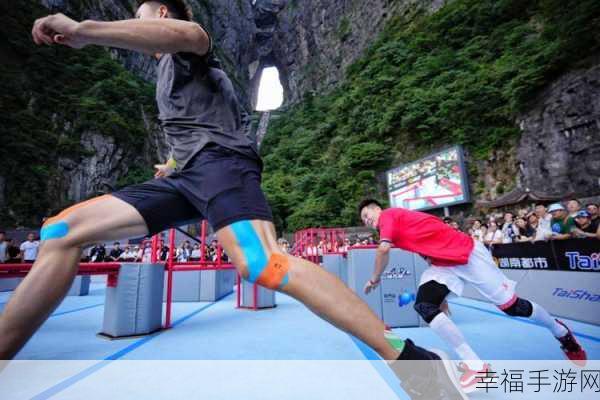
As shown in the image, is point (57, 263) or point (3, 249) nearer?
point (57, 263)

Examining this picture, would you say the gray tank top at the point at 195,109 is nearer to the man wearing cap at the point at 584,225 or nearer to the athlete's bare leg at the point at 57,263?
the athlete's bare leg at the point at 57,263

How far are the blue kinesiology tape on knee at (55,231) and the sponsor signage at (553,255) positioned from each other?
5.34 metres

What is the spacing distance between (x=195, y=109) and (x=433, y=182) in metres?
17.2

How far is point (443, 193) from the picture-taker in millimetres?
16172

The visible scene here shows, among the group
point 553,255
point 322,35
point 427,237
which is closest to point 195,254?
point 553,255

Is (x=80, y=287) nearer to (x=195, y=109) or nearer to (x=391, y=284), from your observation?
(x=391, y=284)

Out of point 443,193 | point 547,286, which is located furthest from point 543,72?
point 547,286

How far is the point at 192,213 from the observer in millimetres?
1319

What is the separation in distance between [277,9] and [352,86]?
99.7ft

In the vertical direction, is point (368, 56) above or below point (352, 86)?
above

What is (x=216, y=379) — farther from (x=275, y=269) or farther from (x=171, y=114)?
(x=171, y=114)

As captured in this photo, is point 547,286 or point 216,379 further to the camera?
point 547,286

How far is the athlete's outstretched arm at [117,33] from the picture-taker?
100 centimetres

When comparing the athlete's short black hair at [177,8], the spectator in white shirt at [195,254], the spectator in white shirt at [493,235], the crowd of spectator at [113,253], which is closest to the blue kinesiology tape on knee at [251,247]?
the athlete's short black hair at [177,8]
